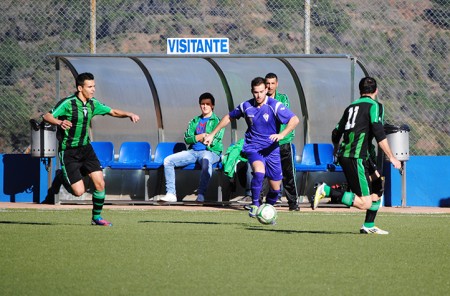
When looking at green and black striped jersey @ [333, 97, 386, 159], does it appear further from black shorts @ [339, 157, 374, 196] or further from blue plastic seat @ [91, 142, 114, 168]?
blue plastic seat @ [91, 142, 114, 168]

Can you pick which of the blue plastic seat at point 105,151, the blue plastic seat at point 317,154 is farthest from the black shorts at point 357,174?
the blue plastic seat at point 105,151

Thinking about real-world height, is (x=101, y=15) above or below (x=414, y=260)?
above

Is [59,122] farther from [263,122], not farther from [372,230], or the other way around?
[372,230]

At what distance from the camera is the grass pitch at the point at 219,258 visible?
25.5ft

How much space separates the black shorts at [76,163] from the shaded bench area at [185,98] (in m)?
5.72

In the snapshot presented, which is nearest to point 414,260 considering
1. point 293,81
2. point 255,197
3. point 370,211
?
point 370,211

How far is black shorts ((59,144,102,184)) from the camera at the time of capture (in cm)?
1312

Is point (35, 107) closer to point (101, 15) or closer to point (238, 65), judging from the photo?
point (101, 15)

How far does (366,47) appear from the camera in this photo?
73.5 ft

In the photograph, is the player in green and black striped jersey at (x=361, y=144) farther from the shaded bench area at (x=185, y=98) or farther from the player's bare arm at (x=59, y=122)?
the shaded bench area at (x=185, y=98)

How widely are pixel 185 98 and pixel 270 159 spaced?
595 cm

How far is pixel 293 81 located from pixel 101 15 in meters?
4.36

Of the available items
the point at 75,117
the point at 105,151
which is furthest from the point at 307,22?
the point at 75,117

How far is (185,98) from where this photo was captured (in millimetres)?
19844
